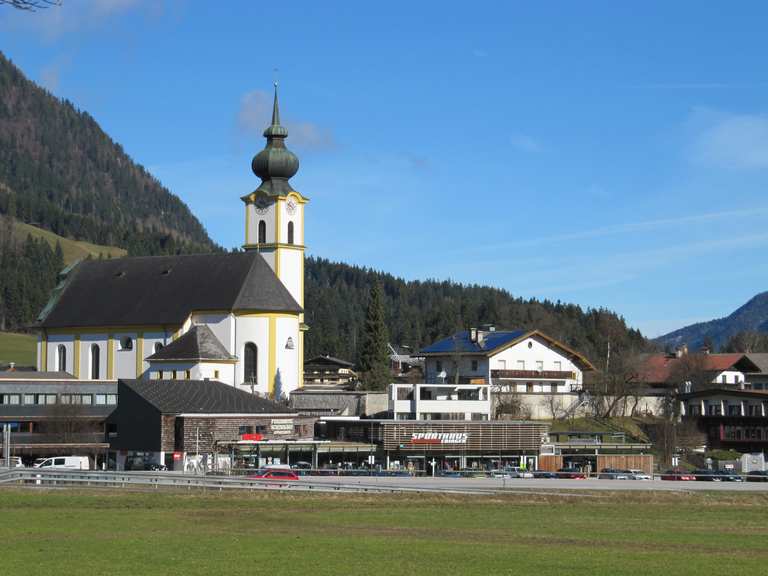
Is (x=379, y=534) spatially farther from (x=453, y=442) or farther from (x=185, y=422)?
(x=453, y=442)

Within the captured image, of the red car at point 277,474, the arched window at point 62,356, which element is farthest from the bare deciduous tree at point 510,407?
the red car at point 277,474

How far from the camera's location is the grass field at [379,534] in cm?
2805

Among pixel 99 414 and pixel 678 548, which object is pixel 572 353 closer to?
pixel 99 414

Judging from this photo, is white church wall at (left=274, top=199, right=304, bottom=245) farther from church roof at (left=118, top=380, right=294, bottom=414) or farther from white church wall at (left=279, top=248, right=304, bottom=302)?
church roof at (left=118, top=380, right=294, bottom=414)

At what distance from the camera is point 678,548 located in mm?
32500

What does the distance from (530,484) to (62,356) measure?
5330 cm

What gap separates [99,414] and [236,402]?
12.9 meters

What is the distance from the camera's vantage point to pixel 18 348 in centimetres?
17600

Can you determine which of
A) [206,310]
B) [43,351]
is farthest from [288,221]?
[43,351]

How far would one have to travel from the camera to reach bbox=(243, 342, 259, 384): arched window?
91.9 m

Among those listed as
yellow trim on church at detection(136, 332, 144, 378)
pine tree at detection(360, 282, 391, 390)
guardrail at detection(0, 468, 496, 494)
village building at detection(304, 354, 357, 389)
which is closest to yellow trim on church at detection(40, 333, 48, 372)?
yellow trim on church at detection(136, 332, 144, 378)

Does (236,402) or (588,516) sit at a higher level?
(236,402)

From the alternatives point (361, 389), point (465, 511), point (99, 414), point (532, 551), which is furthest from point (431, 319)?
point (532, 551)

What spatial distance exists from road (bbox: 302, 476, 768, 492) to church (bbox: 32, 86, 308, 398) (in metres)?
31.7
